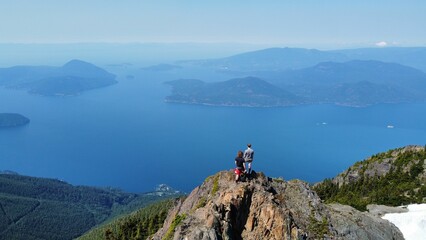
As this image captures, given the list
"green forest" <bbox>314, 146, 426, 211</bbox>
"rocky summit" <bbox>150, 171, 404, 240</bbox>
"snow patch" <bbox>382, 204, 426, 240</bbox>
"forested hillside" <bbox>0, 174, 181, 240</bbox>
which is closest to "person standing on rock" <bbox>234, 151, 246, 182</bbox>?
"rocky summit" <bbox>150, 171, 404, 240</bbox>

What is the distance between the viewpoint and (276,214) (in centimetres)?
1747

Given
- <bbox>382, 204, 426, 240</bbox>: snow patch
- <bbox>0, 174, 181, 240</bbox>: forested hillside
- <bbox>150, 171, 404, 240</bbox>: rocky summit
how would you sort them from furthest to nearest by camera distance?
<bbox>0, 174, 181, 240</bbox>: forested hillside, <bbox>382, 204, 426, 240</bbox>: snow patch, <bbox>150, 171, 404, 240</bbox>: rocky summit

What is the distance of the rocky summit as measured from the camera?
1625 cm

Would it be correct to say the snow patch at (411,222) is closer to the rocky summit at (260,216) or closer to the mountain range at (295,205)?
the mountain range at (295,205)

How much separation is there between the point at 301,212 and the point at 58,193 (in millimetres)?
175097

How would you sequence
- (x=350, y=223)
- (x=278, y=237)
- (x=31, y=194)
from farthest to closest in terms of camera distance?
1. (x=31, y=194)
2. (x=350, y=223)
3. (x=278, y=237)

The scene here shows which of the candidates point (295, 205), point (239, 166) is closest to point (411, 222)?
point (295, 205)

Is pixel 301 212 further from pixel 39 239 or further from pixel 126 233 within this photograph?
pixel 39 239

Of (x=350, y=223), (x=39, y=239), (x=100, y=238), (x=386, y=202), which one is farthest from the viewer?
(x=39, y=239)

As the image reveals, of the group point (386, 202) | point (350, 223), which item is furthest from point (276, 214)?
point (386, 202)

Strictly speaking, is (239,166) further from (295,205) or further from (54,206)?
(54,206)

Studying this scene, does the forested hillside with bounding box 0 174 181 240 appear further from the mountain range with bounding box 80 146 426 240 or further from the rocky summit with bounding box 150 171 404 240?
the rocky summit with bounding box 150 171 404 240

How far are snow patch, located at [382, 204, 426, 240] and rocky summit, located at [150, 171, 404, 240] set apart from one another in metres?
10.6

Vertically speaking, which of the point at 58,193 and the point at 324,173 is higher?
the point at 324,173
